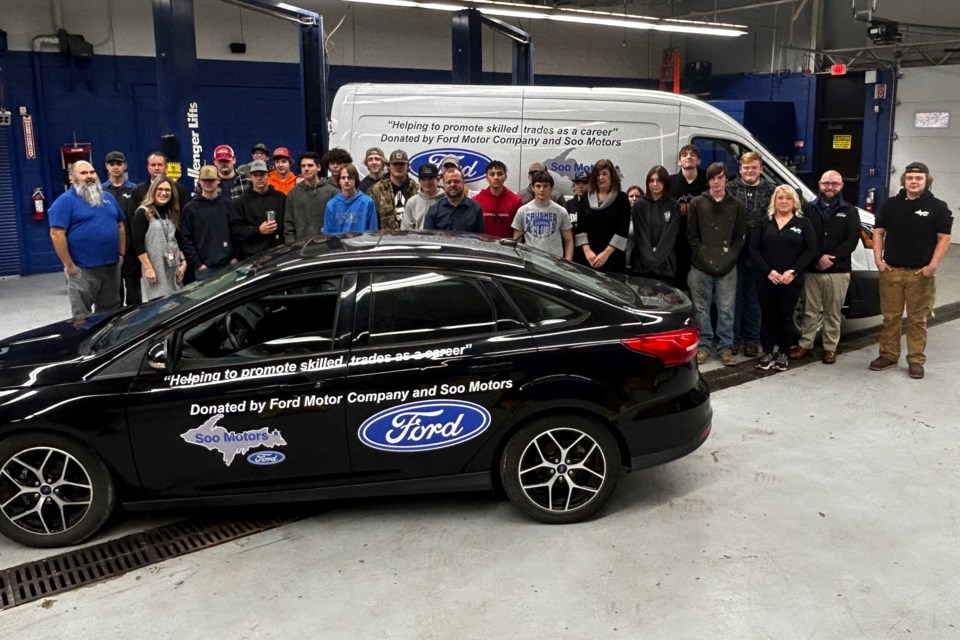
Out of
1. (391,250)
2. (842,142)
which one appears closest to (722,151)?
(391,250)

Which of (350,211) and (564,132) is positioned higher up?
(564,132)

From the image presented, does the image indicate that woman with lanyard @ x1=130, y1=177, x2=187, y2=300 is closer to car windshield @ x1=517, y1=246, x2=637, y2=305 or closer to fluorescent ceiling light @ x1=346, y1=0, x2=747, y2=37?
car windshield @ x1=517, y1=246, x2=637, y2=305

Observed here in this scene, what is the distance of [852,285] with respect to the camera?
283 inches

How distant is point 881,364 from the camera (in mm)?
6750

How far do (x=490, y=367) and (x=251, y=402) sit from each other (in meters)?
1.10

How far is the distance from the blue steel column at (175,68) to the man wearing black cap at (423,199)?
8.65 feet

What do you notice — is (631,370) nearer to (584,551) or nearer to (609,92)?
(584,551)

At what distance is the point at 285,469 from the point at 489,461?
96cm

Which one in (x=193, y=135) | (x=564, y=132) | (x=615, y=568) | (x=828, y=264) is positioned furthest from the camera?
(x=193, y=135)

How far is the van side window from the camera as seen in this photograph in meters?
7.52

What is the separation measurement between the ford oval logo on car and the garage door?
45.0 feet

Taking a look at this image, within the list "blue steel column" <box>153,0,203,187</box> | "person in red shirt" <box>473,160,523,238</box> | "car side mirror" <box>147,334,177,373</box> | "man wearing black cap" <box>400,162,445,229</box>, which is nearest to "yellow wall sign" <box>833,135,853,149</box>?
"person in red shirt" <box>473,160,523,238</box>

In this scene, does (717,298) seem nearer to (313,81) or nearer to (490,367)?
(490,367)

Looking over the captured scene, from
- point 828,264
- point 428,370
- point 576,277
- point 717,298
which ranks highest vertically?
point 576,277
